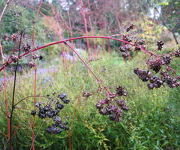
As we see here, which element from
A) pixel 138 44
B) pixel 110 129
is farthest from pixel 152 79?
pixel 110 129

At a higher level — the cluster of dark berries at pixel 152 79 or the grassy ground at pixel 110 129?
the cluster of dark berries at pixel 152 79

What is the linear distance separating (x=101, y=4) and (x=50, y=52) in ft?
10.7

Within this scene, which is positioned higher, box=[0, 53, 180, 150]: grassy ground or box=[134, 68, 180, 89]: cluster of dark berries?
box=[134, 68, 180, 89]: cluster of dark berries

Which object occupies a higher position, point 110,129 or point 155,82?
point 155,82

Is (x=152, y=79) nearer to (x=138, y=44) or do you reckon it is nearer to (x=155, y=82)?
(x=155, y=82)

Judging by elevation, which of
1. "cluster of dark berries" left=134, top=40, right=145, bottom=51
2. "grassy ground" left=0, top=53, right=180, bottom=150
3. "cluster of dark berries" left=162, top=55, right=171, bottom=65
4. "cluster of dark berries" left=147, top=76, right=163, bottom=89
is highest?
"cluster of dark berries" left=134, top=40, right=145, bottom=51

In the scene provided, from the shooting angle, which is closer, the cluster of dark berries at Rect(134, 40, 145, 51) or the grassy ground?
the cluster of dark berries at Rect(134, 40, 145, 51)

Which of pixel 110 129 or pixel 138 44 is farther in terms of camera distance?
pixel 110 129

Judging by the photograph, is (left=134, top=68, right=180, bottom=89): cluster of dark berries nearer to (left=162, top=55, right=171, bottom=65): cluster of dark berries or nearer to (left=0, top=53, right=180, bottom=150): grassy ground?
(left=162, top=55, right=171, bottom=65): cluster of dark berries

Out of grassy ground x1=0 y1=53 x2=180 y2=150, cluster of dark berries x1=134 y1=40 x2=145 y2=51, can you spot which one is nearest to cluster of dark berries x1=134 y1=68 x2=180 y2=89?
cluster of dark berries x1=134 y1=40 x2=145 y2=51

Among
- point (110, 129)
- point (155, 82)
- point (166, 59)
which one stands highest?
point (166, 59)

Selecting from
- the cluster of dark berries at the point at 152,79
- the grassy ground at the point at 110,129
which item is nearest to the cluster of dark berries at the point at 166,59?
the cluster of dark berries at the point at 152,79

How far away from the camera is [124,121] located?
205cm

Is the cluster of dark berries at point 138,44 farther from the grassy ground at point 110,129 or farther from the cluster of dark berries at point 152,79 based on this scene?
the grassy ground at point 110,129
